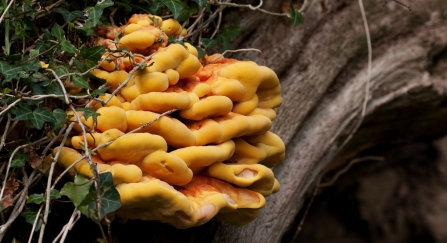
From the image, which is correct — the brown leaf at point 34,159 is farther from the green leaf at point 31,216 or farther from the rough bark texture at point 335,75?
the rough bark texture at point 335,75

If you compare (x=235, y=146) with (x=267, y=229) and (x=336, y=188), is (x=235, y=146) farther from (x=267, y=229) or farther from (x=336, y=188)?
(x=336, y=188)

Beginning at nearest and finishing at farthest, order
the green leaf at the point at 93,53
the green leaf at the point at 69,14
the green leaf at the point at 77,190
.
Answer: the green leaf at the point at 77,190 < the green leaf at the point at 93,53 < the green leaf at the point at 69,14

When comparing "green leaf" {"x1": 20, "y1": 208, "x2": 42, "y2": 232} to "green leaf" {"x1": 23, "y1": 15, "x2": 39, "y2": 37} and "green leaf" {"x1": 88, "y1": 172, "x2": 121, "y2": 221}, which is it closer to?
"green leaf" {"x1": 88, "y1": 172, "x2": 121, "y2": 221}

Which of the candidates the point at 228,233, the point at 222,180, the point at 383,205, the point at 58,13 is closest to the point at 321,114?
the point at 228,233

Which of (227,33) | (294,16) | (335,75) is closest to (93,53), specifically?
(227,33)

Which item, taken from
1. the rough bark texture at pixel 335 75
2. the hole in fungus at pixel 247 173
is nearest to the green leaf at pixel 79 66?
the hole in fungus at pixel 247 173

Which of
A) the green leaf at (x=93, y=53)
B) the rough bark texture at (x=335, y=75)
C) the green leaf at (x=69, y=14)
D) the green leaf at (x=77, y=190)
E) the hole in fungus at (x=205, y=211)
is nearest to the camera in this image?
the green leaf at (x=77, y=190)

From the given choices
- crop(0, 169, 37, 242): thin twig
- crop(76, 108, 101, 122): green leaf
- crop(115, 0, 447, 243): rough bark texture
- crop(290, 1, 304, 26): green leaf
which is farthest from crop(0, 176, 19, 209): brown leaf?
crop(290, 1, 304, 26): green leaf

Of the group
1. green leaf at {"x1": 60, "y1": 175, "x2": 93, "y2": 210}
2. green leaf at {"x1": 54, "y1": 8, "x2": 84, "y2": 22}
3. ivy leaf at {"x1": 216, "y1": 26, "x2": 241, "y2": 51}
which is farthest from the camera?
ivy leaf at {"x1": 216, "y1": 26, "x2": 241, "y2": 51}

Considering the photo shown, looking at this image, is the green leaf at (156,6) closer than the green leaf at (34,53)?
No
